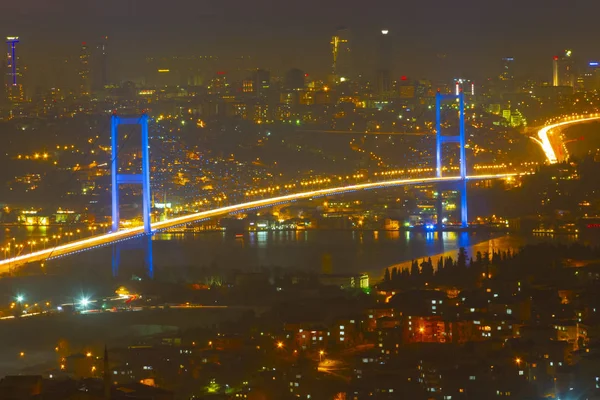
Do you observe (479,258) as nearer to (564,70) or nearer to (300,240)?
(300,240)

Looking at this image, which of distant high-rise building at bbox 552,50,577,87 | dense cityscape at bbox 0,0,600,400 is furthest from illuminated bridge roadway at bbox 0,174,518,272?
distant high-rise building at bbox 552,50,577,87

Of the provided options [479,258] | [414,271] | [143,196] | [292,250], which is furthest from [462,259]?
[143,196]

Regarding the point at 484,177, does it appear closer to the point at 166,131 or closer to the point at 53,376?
the point at 166,131

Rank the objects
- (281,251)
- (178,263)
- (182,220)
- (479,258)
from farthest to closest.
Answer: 1. (281,251)
2. (182,220)
3. (178,263)
4. (479,258)

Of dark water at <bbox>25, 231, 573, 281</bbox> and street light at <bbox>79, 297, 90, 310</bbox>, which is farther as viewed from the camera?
dark water at <bbox>25, 231, 573, 281</bbox>

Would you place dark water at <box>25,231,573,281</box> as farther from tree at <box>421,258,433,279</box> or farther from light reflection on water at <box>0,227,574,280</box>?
tree at <box>421,258,433,279</box>

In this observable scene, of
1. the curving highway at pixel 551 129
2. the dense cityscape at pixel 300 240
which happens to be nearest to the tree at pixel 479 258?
the dense cityscape at pixel 300 240

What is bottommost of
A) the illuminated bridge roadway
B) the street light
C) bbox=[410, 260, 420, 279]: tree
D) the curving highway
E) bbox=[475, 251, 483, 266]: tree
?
the street light

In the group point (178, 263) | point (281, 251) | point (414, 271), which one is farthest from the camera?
point (281, 251)

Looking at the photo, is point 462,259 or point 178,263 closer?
point 462,259

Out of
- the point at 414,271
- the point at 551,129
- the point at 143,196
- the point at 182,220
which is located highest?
the point at 551,129

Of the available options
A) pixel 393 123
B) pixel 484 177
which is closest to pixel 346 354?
pixel 484 177
